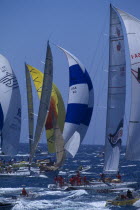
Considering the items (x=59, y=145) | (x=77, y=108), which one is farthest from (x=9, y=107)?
(x=77, y=108)

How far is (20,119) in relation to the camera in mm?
63281

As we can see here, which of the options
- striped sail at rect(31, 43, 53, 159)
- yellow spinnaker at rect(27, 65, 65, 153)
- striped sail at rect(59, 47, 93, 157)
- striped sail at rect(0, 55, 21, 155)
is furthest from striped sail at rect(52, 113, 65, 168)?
yellow spinnaker at rect(27, 65, 65, 153)

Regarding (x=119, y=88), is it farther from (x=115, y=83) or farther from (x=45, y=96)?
(x=45, y=96)

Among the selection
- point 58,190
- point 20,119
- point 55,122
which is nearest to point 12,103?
point 20,119

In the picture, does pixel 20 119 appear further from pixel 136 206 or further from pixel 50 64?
pixel 136 206

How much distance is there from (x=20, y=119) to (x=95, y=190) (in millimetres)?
17856

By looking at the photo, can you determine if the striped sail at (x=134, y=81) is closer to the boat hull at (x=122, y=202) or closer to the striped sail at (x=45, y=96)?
the boat hull at (x=122, y=202)

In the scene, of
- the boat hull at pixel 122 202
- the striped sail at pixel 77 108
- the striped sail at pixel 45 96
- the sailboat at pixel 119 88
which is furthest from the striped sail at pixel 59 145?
the boat hull at pixel 122 202

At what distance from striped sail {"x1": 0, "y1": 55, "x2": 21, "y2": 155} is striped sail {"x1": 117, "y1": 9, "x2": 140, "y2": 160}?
20954mm

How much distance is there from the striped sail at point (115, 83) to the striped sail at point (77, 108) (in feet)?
24.5

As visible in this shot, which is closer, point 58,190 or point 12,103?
point 58,190

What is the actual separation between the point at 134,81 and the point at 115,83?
7.11 feet

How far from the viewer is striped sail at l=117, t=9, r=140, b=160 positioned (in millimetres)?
43094

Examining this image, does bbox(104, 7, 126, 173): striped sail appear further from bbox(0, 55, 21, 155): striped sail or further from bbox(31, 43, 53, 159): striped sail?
bbox(0, 55, 21, 155): striped sail
